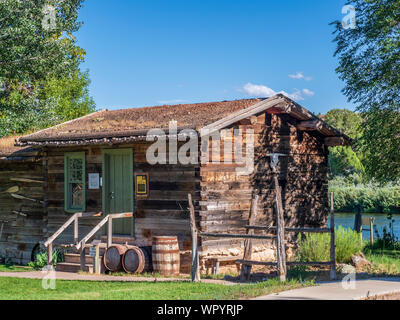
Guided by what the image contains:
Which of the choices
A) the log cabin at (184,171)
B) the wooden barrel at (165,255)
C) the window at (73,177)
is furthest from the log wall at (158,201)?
the wooden barrel at (165,255)

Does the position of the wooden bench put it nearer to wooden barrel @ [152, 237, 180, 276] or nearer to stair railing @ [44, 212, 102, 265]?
wooden barrel @ [152, 237, 180, 276]

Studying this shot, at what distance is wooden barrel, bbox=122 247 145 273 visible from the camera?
43.4ft

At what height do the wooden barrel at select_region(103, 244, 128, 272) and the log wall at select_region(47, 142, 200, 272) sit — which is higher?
the log wall at select_region(47, 142, 200, 272)

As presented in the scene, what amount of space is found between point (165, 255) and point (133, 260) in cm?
79

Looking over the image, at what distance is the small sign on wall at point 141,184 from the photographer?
14.6 metres

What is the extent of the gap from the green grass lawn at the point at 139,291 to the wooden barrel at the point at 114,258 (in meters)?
1.55

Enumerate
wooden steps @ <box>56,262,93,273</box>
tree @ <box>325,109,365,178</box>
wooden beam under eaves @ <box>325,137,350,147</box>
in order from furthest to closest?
tree @ <box>325,109,365,178</box> < wooden beam under eaves @ <box>325,137,350,147</box> < wooden steps @ <box>56,262,93,273</box>

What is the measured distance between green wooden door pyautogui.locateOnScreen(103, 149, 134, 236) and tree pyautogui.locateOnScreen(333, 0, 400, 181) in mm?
6787

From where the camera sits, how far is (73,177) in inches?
643

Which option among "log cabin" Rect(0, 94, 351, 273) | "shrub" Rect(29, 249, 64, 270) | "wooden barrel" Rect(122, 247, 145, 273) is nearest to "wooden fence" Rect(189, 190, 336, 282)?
"log cabin" Rect(0, 94, 351, 273)

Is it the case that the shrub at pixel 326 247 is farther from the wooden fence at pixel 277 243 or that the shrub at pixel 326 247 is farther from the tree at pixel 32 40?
the tree at pixel 32 40

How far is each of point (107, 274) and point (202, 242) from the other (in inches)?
93.2
